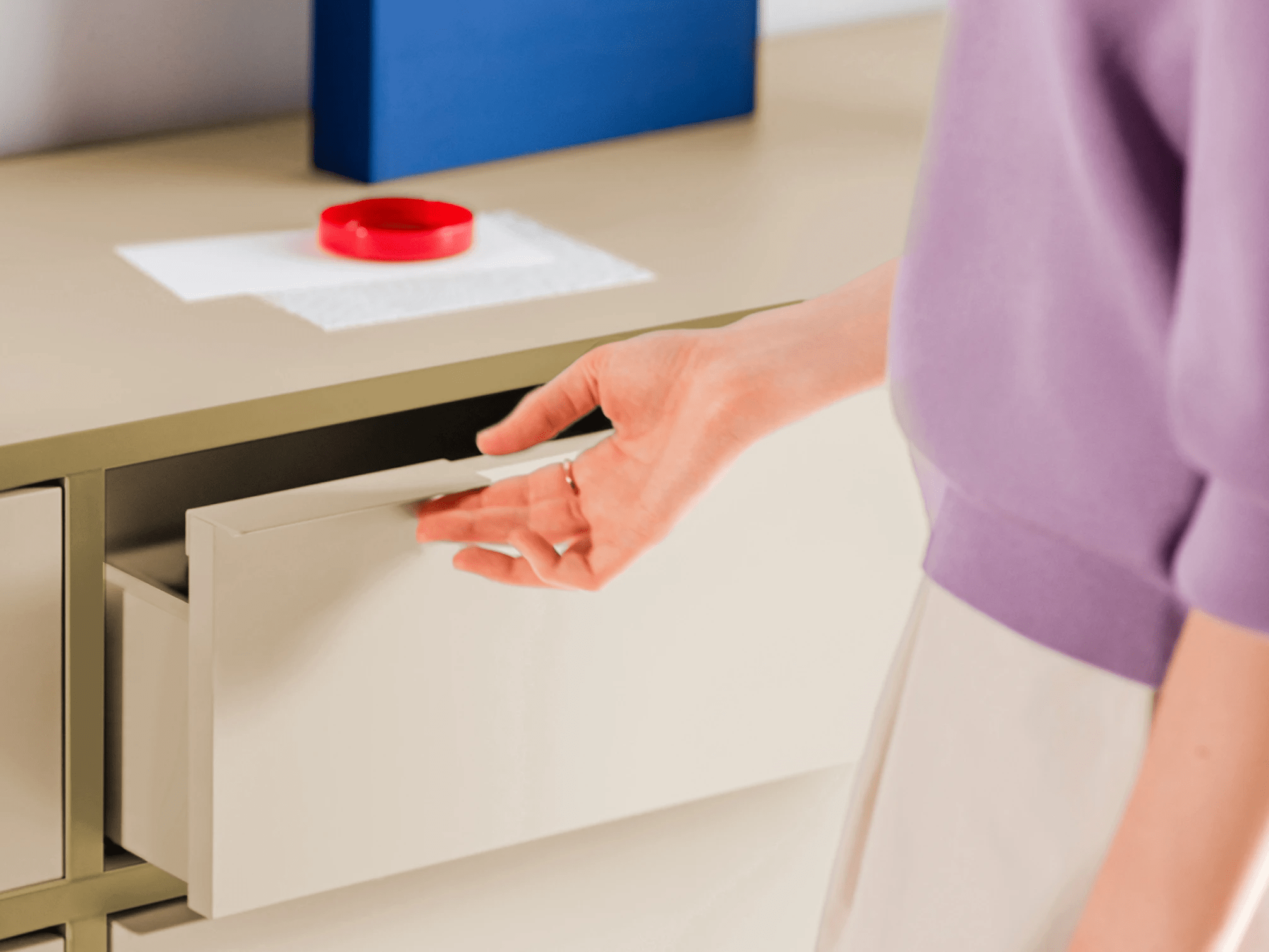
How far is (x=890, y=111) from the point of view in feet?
4.17

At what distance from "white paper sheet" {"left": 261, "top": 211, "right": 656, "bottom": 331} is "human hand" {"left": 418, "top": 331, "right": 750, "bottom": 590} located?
133mm

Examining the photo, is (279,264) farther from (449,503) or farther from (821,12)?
(821,12)

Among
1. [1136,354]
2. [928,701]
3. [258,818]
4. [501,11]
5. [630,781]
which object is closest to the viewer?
[1136,354]

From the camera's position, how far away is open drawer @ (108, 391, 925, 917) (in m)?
0.72

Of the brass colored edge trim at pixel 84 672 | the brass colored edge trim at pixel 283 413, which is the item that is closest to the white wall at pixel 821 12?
the brass colored edge trim at pixel 283 413

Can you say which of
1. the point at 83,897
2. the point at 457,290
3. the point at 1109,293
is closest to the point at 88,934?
the point at 83,897

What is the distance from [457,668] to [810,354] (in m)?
0.23

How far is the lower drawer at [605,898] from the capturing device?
2.68 feet

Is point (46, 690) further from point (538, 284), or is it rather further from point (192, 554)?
point (538, 284)

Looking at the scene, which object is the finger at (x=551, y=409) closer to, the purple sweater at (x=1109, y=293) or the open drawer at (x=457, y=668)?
the open drawer at (x=457, y=668)

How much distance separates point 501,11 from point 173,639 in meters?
0.53

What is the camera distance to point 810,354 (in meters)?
0.64

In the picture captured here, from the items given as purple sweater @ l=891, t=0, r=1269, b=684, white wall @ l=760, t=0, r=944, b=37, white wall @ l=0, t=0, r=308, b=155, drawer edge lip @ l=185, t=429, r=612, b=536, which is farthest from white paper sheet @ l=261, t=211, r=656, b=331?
white wall @ l=760, t=0, r=944, b=37

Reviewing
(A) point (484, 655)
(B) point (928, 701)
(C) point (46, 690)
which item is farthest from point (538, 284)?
(B) point (928, 701)
